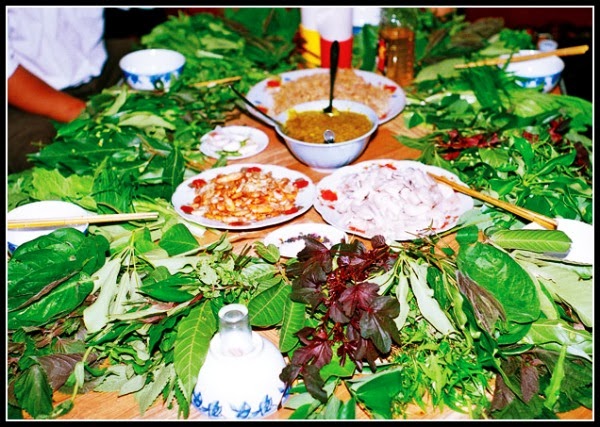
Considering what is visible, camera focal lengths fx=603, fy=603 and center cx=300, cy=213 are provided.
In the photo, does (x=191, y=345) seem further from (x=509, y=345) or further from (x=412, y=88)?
(x=412, y=88)

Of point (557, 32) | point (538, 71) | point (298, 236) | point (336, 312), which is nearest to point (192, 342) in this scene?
point (336, 312)

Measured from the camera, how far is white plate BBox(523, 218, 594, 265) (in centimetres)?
122

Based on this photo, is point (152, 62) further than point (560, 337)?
Yes

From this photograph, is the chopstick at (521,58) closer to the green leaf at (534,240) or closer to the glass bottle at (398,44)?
the glass bottle at (398,44)

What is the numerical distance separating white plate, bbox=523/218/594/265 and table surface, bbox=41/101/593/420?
1.11ft

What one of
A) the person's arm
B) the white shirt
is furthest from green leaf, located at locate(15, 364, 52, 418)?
the white shirt

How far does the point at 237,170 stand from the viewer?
1.59m

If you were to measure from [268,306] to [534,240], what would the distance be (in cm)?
52

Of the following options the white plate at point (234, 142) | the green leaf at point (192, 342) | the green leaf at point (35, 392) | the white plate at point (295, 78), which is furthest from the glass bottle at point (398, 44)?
the green leaf at point (35, 392)

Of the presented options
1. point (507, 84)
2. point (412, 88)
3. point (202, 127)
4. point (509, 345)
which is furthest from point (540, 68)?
point (509, 345)

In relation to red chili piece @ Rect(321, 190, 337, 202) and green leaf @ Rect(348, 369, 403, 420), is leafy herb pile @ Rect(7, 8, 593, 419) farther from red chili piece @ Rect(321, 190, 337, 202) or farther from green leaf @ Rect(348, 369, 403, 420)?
red chili piece @ Rect(321, 190, 337, 202)

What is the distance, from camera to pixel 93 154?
1606mm

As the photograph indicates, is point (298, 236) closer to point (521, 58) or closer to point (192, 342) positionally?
point (192, 342)

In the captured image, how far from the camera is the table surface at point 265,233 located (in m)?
0.98
